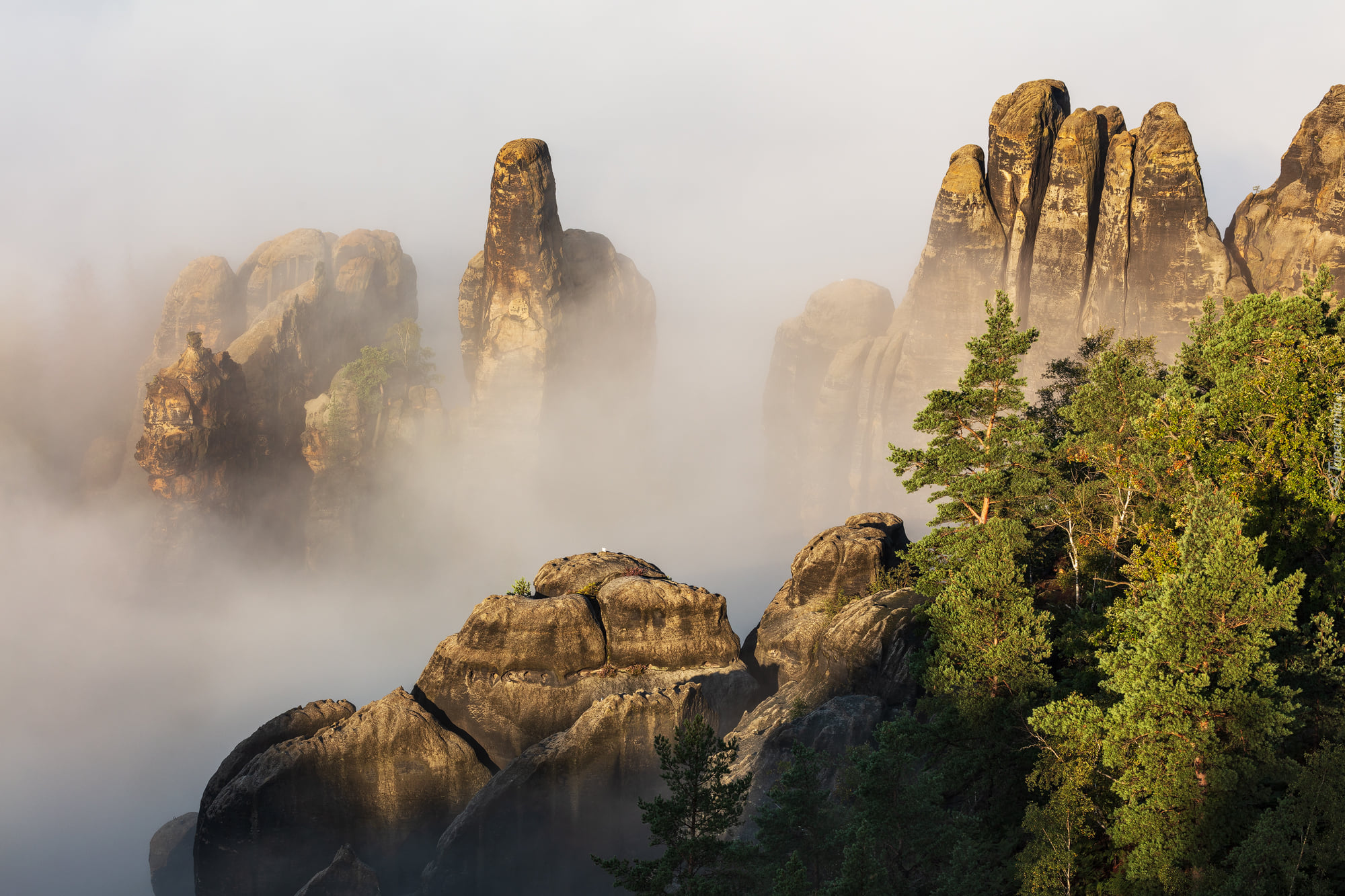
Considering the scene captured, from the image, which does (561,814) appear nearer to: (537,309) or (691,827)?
(691,827)

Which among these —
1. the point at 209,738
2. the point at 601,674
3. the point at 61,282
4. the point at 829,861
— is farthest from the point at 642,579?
the point at 61,282

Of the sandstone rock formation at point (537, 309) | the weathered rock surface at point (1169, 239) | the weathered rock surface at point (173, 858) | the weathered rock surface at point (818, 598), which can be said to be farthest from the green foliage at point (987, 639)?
the sandstone rock formation at point (537, 309)

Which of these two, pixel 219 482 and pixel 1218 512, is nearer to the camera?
pixel 1218 512

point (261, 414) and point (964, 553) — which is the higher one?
point (261, 414)

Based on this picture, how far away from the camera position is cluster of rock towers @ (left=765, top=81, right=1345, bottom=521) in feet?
236

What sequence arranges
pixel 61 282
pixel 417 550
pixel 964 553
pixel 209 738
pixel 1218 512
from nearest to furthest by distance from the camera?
1. pixel 1218 512
2. pixel 964 553
3. pixel 209 738
4. pixel 417 550
5. pixel 61 282

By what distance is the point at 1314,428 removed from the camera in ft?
81.6

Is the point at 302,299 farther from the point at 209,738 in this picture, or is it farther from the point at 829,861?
the point at 829,861

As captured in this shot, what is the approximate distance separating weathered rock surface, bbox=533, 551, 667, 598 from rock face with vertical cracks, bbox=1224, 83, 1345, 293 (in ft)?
182

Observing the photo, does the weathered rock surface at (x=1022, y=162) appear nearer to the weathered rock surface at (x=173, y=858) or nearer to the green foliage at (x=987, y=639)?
the green foliage at (x=987, y=639)

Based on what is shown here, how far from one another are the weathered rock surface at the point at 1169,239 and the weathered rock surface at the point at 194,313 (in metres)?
97.5

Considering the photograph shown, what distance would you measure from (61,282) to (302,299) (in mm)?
36005

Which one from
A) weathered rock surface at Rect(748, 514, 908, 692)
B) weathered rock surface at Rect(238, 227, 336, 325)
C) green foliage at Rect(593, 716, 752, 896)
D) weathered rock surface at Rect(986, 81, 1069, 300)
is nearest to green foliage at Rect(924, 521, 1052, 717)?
green foliage at Rect(593, 716, 752, 896)

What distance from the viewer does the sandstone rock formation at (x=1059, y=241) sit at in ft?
238
